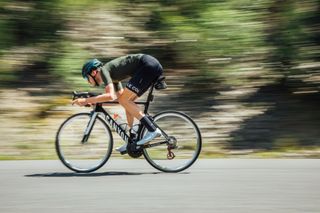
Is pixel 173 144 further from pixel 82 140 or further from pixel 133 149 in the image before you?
pixel 82 140

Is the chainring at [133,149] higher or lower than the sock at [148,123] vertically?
lower

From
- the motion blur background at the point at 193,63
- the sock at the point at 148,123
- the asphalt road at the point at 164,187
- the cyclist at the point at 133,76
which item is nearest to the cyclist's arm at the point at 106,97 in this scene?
the cyclist at the point at 133,76

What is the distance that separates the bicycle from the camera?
8492mm

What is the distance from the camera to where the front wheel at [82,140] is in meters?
8.54

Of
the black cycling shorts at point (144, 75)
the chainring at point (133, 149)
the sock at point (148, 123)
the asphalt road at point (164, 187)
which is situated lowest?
the asphalt road at point (164, 187)

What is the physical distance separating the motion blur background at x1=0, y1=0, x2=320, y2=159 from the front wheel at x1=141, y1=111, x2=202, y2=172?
1625mm

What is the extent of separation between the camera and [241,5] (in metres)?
11.8

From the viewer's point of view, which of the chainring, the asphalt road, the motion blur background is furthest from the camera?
the motion blur background

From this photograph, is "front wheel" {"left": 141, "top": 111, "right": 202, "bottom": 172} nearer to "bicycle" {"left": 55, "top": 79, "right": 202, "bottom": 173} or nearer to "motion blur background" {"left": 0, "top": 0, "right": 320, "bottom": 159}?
"bicycle" {"left": 55, "top": 79, "right": 202, "bottom": 173}

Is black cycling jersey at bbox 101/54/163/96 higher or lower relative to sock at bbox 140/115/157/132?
higher

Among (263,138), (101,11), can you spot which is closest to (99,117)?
(263,138)

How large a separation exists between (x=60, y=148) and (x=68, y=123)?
33cm

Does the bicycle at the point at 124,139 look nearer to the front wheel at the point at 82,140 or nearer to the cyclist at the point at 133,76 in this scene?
the front wheel at the point at 82,140

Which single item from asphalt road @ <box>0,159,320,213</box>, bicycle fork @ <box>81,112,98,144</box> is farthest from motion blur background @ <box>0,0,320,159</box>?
bicycle fork @ <box>81,112,98,144</box>
